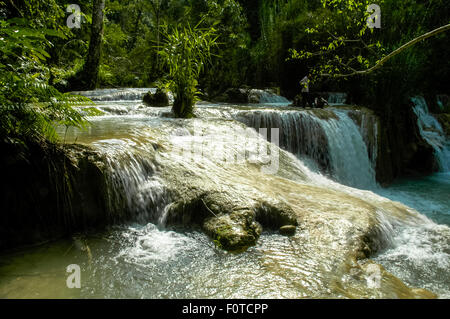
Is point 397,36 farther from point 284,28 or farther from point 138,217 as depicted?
point 138,217

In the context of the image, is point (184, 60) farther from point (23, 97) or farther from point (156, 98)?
point (23, 97)

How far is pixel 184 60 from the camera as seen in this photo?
5.74m

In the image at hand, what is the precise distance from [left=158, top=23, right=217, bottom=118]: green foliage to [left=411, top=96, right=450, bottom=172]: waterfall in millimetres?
8133

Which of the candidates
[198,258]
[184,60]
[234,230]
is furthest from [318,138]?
[198,258]

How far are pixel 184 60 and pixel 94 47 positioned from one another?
5.41 metres

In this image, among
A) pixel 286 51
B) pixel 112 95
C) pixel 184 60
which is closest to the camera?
pixel 184 60

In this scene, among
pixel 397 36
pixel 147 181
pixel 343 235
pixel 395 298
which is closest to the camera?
pixel 395 298

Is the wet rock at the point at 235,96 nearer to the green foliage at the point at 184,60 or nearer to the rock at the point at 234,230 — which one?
the green foliage at the point at 184,60

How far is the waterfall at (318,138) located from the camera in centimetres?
687

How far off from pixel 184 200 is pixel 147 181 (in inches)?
19.9

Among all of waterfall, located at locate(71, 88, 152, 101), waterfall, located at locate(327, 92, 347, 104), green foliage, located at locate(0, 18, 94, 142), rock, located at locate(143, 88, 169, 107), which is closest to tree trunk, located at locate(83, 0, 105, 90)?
waterfall, located at locate(71, 88, 152, 101)

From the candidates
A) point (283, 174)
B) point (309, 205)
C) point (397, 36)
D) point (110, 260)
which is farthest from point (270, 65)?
point (110, 260)

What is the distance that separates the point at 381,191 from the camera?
297 inches

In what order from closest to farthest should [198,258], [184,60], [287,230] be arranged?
[198,258] < [287,230] < [184,60]
